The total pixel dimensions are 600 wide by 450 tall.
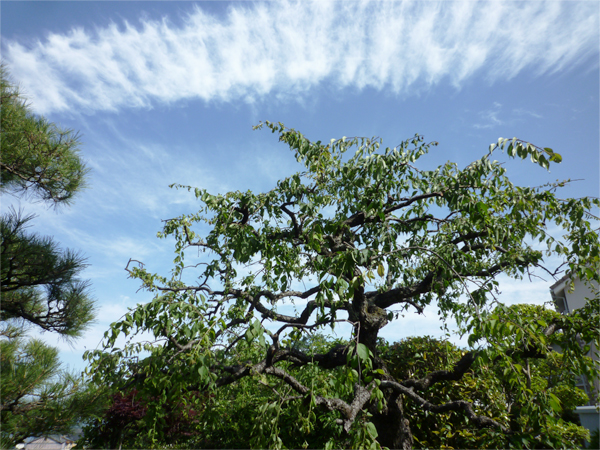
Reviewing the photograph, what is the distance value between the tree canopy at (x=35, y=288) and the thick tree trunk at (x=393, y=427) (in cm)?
311

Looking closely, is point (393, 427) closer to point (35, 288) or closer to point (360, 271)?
point (360, 271)

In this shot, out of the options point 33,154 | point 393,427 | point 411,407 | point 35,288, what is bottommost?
point 393,427

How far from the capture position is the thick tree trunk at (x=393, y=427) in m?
4.03

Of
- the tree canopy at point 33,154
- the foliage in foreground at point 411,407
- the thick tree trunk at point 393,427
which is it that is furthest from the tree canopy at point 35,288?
the thick tree trunk at point 393,427

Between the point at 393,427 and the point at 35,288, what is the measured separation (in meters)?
4.39

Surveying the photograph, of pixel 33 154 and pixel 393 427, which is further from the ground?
pixel 33 154

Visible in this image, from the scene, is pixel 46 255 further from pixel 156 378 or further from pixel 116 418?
pixel 116 418

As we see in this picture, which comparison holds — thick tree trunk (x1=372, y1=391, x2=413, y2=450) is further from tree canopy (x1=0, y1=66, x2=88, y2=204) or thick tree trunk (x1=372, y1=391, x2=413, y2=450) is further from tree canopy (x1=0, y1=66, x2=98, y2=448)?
tree canopy (x1=0, y1=66, x2=88, y2=204)

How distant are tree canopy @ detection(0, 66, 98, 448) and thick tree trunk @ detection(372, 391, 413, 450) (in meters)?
3.11

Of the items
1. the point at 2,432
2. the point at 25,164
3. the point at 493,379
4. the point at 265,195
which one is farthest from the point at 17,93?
the point at 493,379

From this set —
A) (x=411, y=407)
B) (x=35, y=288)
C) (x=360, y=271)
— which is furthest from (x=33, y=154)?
(x=411, y=407)

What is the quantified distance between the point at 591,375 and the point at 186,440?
26.0ft

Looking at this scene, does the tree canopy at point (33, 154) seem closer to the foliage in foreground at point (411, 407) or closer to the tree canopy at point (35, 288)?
the tree canopy at point (35, 288)

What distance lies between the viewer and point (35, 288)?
3930mm
